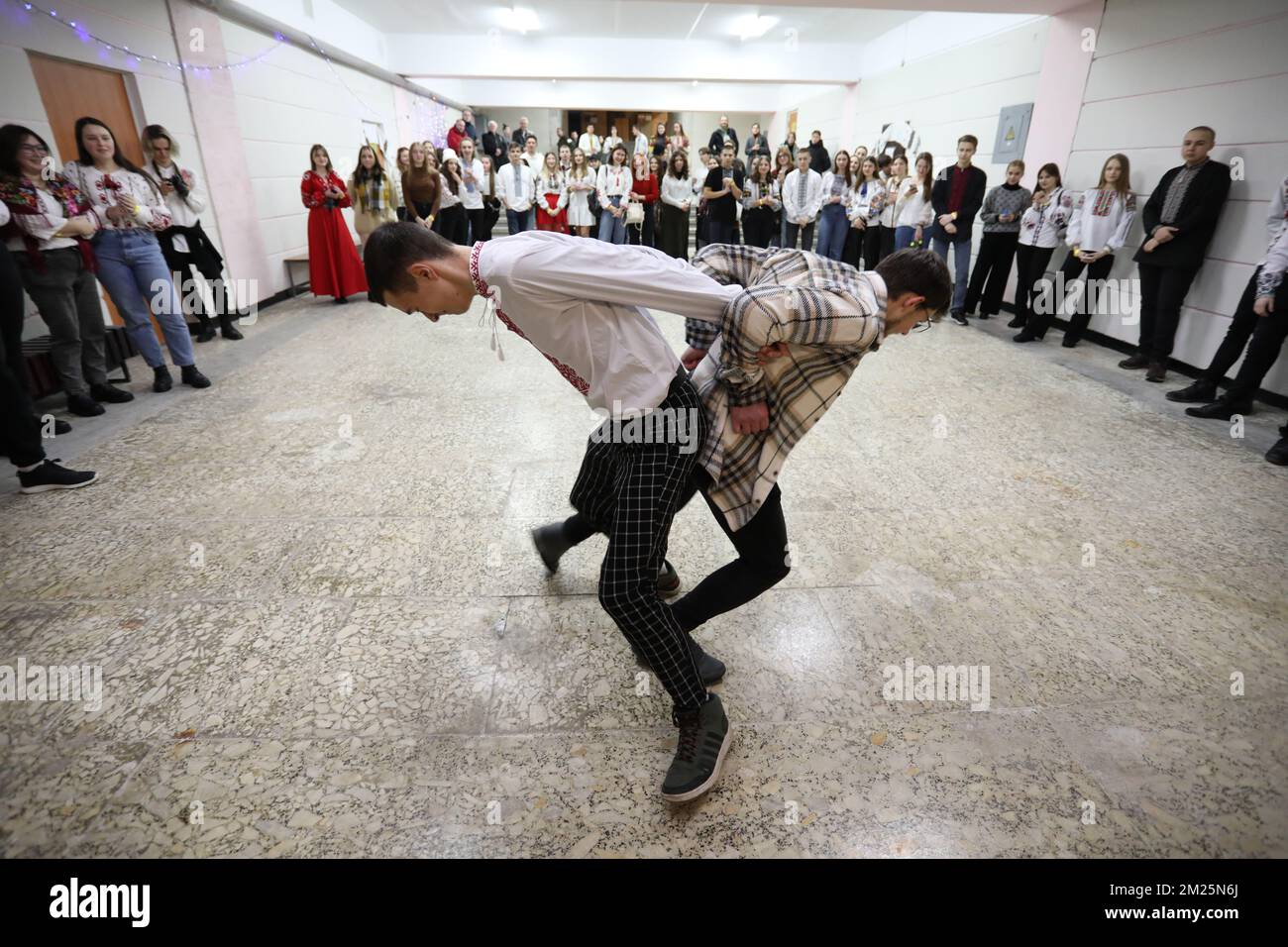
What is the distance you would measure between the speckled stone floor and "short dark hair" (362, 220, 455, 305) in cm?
113

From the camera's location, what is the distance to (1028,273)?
5844 mm

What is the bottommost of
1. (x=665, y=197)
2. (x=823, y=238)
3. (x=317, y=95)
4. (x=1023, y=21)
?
(x=823, y=238)

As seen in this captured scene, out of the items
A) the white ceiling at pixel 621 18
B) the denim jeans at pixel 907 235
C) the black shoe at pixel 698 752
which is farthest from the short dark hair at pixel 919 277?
the white ceiling at pixel 621 18

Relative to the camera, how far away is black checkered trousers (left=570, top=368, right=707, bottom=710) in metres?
1.35

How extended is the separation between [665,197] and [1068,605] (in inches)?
293

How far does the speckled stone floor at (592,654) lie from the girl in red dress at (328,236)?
365 cm

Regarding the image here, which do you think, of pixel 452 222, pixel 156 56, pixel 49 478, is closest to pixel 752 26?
pixel 452 222

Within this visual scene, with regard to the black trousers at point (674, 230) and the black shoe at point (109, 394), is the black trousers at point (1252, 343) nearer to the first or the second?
the black trousers at point (674, 230)

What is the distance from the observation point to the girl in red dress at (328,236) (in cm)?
620

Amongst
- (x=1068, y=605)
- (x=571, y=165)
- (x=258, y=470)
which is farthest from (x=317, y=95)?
(x=1068, y=605)

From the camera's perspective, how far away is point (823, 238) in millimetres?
8164

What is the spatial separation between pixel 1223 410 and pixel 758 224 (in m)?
5.64

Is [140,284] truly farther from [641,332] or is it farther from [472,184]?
[472,184]
